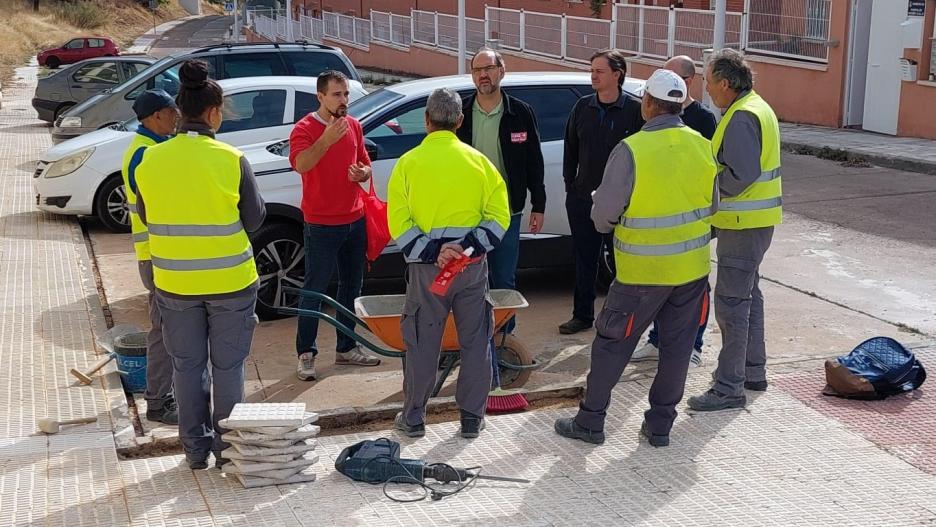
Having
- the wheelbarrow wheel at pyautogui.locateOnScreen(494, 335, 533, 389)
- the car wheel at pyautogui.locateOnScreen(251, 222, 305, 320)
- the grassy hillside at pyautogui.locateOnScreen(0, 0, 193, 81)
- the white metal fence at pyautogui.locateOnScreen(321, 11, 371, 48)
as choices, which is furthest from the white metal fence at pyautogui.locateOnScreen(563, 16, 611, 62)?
the grassy hillside at pyautogui.locateOnScreen(0, 0, 193, 81)

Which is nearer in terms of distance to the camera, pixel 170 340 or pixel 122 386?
pixel 170 340

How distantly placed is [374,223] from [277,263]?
156 cm

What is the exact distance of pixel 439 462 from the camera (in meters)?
5.50

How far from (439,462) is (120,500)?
4.93 feet

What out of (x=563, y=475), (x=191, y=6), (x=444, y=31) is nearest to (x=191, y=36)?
(x=191, y=6)

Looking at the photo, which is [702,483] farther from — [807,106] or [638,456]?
[807,106]

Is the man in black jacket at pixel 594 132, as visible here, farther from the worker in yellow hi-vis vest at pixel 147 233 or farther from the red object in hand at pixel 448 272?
the worker in yellow hi-vis vest at pixel 147 233

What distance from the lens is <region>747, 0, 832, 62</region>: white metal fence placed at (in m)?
19.6

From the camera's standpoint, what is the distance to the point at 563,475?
17.7 feet

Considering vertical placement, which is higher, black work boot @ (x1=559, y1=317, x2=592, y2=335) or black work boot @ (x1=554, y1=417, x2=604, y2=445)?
black work boot @ (x1=554, y1=417, x2=604, y2=445)

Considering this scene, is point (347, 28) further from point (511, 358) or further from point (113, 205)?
point (511, 358)

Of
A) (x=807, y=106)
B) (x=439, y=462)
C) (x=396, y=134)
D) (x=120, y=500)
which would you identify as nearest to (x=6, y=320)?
(x=396, y=134)

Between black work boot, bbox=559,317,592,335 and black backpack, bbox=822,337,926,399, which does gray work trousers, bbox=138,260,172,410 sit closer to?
black work boot, bbox=559,317,592,335

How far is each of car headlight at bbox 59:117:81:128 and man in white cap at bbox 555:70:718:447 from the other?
11794 millimetres
